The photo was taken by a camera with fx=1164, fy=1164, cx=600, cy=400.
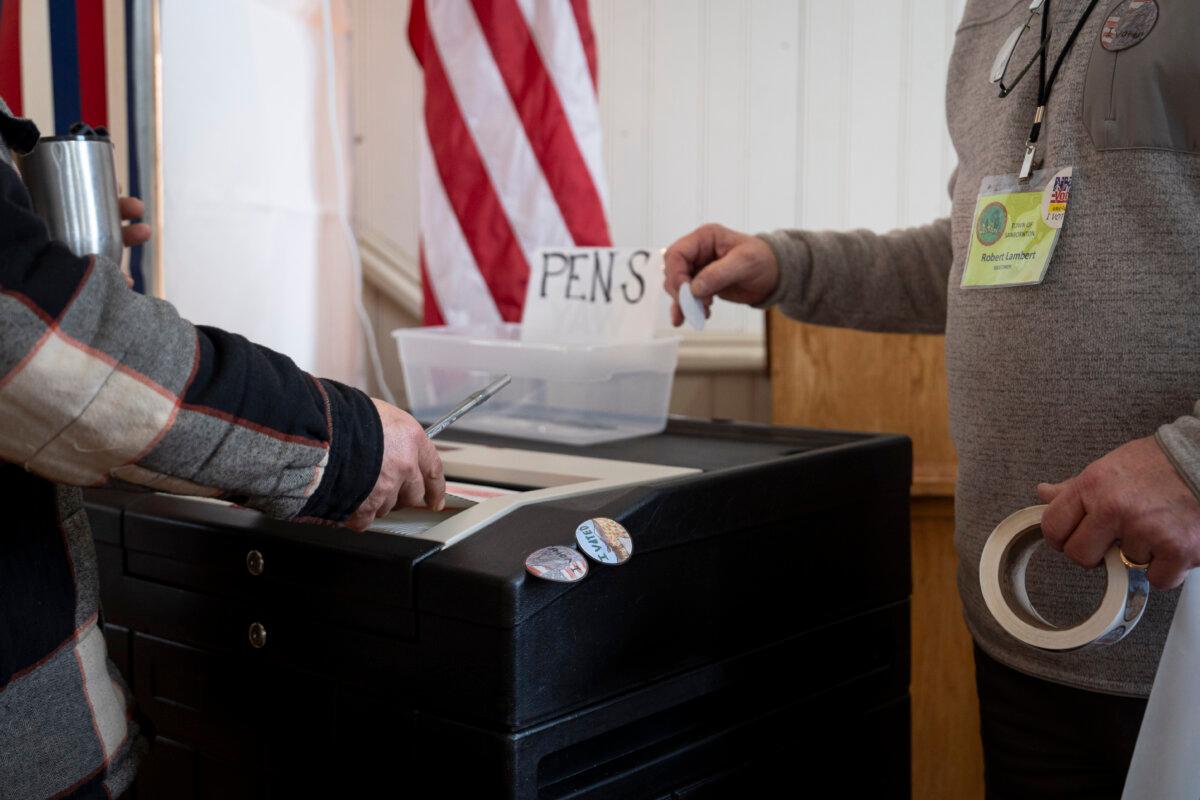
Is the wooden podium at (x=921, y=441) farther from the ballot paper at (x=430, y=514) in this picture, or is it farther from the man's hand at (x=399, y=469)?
the man's hand at (x=399, y=469)

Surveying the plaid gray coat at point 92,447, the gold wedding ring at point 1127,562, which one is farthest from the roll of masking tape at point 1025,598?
the plaid gray coat at point 92,447

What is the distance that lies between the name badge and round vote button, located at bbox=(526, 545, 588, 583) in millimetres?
399

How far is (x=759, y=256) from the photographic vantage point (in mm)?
1137

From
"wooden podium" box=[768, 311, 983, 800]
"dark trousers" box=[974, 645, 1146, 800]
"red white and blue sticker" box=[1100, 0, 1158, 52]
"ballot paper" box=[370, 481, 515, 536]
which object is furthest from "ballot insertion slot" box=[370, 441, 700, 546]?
"wooden podium" box=[768, 311, 983, 800]

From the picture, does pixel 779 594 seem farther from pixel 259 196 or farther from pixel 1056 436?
pixel 259 196

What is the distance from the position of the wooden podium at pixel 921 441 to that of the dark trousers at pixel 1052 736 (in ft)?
2.30

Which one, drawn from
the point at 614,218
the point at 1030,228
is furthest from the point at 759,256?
the point at 614,218

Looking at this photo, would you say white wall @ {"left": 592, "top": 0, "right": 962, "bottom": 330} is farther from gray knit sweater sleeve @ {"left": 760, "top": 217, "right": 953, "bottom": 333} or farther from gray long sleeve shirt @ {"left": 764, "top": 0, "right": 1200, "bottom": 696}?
gray long sleeve shirt @ {"left": 764, "top": 0, "right": 1200, "bottom": 696}

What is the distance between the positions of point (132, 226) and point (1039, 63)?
2.53 ft

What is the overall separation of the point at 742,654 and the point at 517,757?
0.76ft

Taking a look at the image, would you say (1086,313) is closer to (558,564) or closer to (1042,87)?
(1042,87)

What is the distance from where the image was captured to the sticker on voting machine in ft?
3.85

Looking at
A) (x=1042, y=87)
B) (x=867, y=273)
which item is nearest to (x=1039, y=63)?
(x=1042, y=87)

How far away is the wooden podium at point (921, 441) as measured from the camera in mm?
1663
